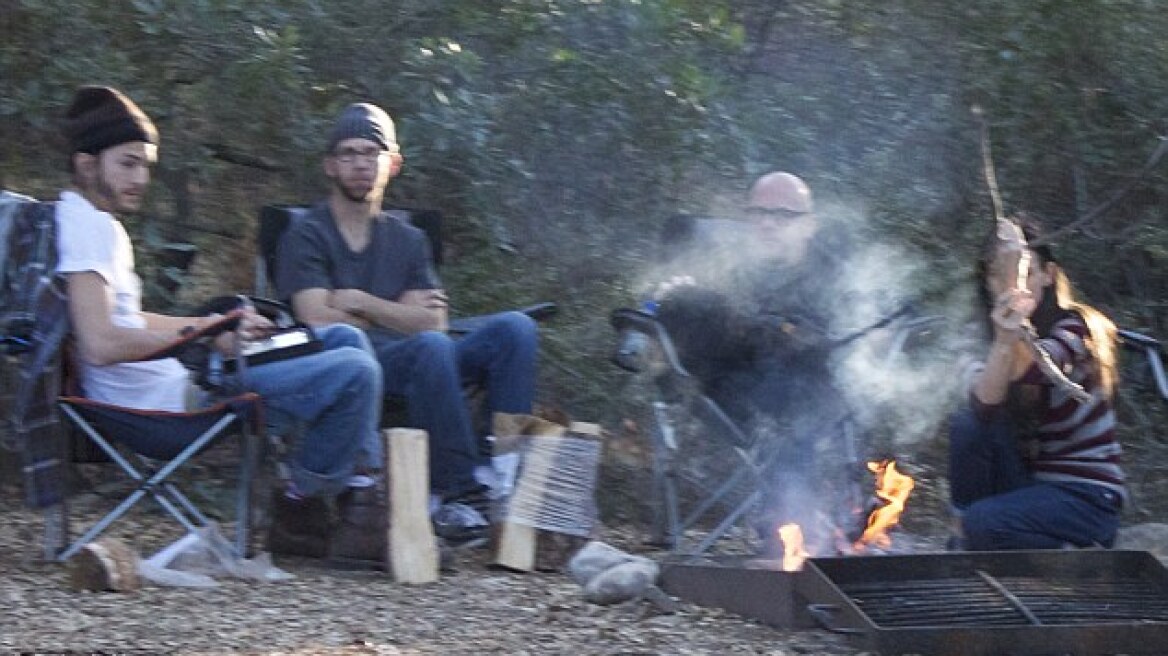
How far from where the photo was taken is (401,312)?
18.5 ft

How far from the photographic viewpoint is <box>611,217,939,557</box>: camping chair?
5504 millimetres

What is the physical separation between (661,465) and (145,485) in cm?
160

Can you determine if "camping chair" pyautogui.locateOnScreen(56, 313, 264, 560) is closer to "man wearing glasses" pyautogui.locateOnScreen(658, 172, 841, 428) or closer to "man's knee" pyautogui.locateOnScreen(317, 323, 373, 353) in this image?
"man's knee" pyautogui.locateOnScreen(317, 323, 373, 353)

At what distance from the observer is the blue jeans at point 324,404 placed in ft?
16.6

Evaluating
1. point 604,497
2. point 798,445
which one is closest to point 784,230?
point 798,445

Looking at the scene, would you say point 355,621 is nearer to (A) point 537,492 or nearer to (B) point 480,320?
(A) point 537,492

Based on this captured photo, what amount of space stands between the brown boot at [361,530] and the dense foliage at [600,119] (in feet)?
5.40

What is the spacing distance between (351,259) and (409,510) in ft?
3.08

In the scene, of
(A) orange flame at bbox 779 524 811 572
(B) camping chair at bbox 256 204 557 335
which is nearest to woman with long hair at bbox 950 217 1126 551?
(A) orange flame at bbox 779 524 811 572

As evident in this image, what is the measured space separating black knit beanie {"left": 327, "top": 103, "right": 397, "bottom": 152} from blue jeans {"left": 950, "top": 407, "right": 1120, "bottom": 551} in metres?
1.94

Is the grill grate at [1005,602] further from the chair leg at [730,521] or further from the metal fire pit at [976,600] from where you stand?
the chair leg at [730,521]

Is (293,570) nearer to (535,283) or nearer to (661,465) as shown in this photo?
(661,465)

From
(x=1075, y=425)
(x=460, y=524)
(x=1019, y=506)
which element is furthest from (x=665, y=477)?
(x=1075, y=425)

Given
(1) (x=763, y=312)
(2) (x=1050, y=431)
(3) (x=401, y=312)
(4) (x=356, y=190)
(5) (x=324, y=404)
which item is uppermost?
(4) (x=356, y=190)
